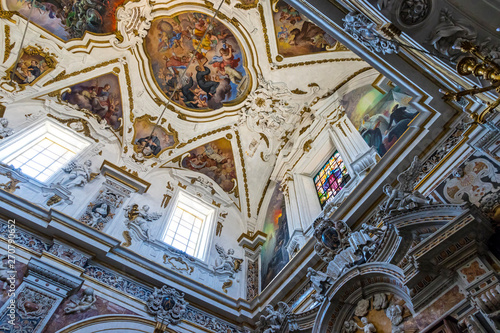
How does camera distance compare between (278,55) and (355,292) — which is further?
(278,55)

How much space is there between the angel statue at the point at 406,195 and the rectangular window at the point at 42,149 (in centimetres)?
795

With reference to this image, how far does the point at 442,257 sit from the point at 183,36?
1110cm

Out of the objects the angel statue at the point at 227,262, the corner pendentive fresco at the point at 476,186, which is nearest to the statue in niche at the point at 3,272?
the angel statue at the point at 227,262

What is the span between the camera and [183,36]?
488 inches

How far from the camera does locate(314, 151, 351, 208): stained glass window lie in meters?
8.99

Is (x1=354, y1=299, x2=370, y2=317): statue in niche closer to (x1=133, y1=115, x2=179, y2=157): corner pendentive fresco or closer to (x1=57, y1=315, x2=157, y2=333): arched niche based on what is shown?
(x1=57, y1=315, x2=157, y2=333): arched niche

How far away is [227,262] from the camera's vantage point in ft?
32.7

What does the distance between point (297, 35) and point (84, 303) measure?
985 centimetres

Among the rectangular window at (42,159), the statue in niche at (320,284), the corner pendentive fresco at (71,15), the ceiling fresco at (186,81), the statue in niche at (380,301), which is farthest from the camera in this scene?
the ceiling fresco at (186,81)

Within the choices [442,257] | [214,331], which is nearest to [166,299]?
[214,331]

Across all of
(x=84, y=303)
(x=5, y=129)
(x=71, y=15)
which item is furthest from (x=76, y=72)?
(x=84, y=303)

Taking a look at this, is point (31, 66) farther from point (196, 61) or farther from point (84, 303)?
point (84, 303)

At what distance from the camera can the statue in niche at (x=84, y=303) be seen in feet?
21.1

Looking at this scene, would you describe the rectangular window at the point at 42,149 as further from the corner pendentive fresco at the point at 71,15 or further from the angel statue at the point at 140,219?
the corner pendentive fresco at the point at 71,15
